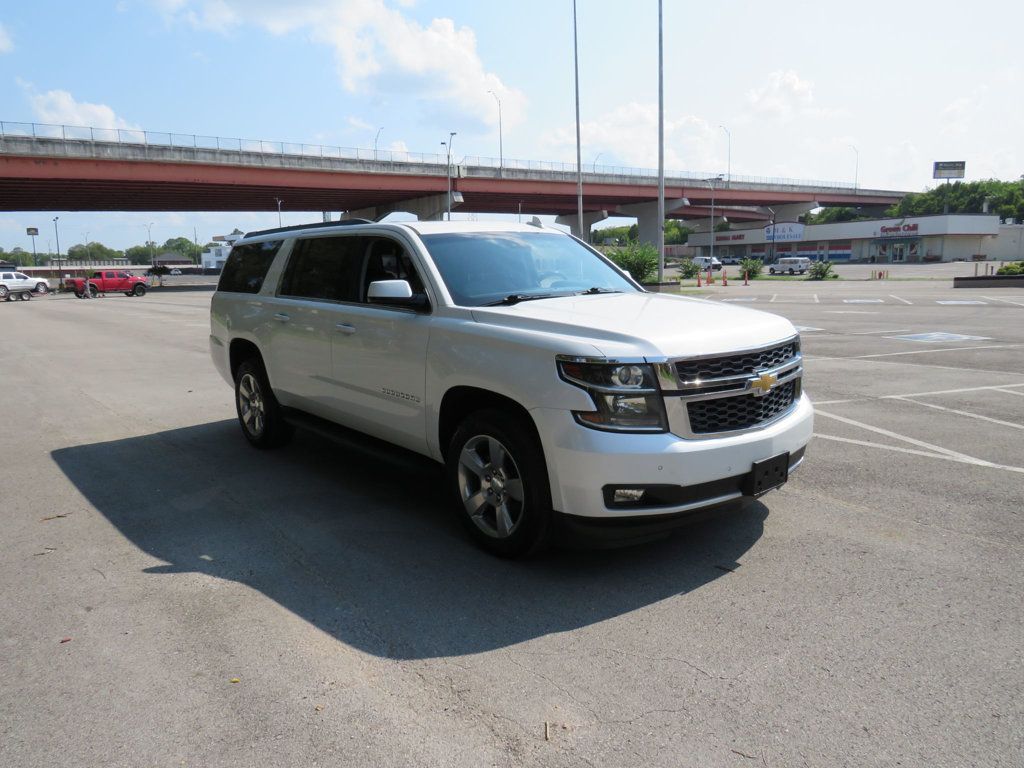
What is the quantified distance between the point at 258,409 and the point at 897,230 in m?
106

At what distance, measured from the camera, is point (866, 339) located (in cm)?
1492

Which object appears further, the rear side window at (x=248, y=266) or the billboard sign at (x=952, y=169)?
the billboard sign at (x=952, y=169)

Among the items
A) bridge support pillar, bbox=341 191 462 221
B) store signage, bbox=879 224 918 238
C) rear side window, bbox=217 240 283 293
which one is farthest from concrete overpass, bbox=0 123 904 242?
rear side window, bbox=217 240 283 293

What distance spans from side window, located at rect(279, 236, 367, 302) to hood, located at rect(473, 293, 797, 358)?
1476 millimetres

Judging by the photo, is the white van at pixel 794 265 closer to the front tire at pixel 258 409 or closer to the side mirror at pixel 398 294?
the front tire at pixel 258 409

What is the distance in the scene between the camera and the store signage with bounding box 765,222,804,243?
352 ft

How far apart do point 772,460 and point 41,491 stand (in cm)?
544

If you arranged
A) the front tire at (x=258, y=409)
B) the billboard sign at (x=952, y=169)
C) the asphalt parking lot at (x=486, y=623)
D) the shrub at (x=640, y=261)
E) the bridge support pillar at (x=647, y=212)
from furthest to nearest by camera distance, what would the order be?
the billboard sign at (x=952, y=169), the bridge support pillar at (x=647, y=212), the shrub at (x=640, y=261), the front tire at (x=258, y=409), the asphalt parking lot at (x=486, y=623)

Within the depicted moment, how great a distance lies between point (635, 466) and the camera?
146 inches

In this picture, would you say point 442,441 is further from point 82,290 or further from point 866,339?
point 82,290

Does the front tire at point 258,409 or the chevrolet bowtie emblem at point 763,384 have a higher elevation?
the chevrolet bowtie emblem at point 763,384

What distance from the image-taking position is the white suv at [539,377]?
3.78 m

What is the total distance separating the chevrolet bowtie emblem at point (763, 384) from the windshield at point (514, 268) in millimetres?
1516

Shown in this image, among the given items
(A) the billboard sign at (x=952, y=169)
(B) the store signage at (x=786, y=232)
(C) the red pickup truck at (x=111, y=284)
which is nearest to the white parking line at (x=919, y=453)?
(C) the red pickup truck at (x=111, y=284)
